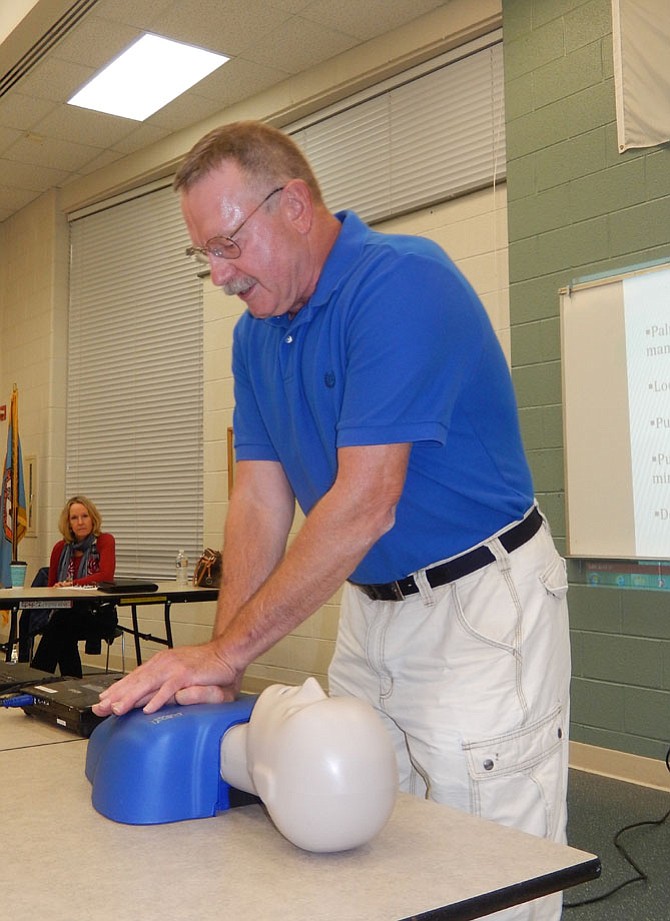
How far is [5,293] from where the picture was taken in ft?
23.9

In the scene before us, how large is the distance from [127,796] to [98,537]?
4563 mm

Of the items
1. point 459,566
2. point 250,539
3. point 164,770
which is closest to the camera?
point 164,770

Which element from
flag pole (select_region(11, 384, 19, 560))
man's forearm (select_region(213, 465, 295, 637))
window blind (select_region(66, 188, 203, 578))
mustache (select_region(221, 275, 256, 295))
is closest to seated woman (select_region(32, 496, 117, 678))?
window blind (select_region(66, 188, 203, 578))

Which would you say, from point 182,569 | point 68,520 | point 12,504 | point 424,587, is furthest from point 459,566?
point 12,504

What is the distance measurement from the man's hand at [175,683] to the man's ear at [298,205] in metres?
0.58

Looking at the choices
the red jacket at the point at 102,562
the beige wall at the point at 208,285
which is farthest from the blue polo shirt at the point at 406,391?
the red jacket at the point at 102,562

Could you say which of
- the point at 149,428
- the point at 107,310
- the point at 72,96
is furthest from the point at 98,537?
the point at 72,96

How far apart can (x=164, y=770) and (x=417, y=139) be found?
3928 mm

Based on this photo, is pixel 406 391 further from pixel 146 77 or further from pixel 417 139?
pixel 146 77

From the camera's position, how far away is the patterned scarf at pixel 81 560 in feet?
16.9

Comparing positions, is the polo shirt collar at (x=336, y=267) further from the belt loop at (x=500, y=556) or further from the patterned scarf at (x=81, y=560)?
the patterned scarf at (x=81, y=560)

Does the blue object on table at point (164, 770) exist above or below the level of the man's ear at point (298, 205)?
below

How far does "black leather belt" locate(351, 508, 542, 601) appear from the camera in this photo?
45.6 inches

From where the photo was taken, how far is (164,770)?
0.85 meters
